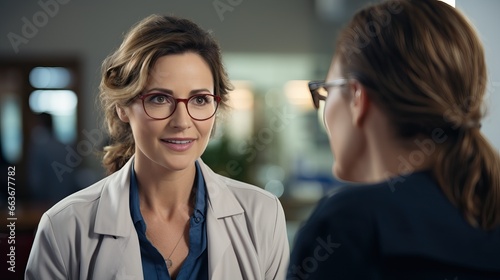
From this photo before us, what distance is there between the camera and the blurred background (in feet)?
14.6

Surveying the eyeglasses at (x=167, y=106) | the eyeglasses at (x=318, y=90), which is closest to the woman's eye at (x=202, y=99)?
the eyeglasses at (x=167, y=106)

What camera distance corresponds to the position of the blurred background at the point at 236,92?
4.45 m

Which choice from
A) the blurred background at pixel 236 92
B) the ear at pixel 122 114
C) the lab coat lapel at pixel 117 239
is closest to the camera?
the lab coat lapel at pixel 117 239

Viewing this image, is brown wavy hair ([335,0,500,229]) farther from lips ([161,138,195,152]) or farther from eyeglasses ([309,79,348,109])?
lips ([161,138,195,152])

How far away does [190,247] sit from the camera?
123 centimetres

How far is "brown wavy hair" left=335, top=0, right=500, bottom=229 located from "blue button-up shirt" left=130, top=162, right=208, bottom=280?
0.61 meters

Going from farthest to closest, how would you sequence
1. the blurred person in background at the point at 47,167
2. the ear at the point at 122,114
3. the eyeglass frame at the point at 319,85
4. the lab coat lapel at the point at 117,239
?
the blurred person in background at the point at 47,167
the ear at the point at 122,114
the lab coat lapel at the point at 117,239
the eyeglass frame at the point at 319,85

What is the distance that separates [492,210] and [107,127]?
3.11 feet

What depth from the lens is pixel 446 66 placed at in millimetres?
724

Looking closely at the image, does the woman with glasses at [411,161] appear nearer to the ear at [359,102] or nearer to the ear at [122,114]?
the ear at [359,102]

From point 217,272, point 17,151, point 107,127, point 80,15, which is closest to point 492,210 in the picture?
point 217,272

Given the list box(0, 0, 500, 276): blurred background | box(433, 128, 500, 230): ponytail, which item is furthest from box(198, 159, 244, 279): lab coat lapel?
box(0, 0, 500, 276): blurred background

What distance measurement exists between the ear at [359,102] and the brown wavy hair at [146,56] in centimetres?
53

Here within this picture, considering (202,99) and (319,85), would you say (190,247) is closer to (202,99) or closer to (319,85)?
(202,99)
